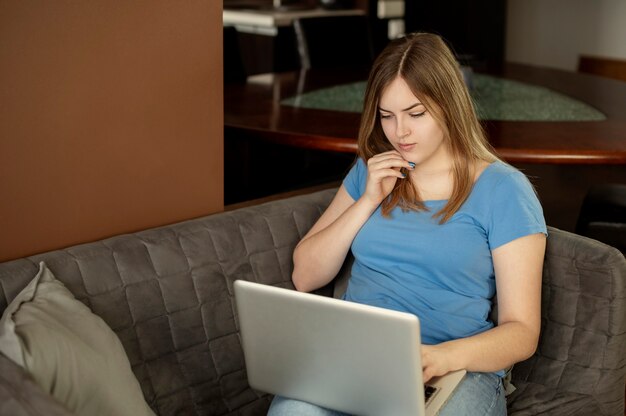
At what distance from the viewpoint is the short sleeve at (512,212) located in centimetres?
174

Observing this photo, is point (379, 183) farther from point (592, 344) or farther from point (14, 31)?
point (14, 31)

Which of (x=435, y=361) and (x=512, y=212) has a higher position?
(x=512, y=212)

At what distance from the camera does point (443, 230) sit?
1.81 m

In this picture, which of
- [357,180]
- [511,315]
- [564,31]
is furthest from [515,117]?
[564,31]

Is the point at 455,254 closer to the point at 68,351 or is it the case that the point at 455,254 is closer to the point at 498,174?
the point at 498,174

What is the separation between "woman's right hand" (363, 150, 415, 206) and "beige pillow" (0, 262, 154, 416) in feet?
1.91

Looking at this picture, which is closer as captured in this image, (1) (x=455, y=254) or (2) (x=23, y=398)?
(2) (x=23, y=398)

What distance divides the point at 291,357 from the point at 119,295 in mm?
422

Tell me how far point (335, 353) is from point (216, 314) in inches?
20.0

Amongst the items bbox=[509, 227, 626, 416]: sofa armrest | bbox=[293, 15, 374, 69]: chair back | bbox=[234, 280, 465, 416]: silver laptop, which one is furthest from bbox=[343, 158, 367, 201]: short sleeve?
bbox=[293, 15, 374, 69]: chair back

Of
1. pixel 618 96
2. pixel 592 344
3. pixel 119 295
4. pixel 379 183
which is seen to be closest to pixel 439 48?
pixel 379 183

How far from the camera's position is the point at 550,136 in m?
2.76

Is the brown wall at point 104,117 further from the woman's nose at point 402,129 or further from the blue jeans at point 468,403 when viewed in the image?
the blue jeans at point 468,403

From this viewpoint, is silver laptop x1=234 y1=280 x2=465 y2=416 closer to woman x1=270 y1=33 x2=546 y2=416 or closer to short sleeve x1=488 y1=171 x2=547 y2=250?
woman x1=270 y1=33 x2=546 y2=416
